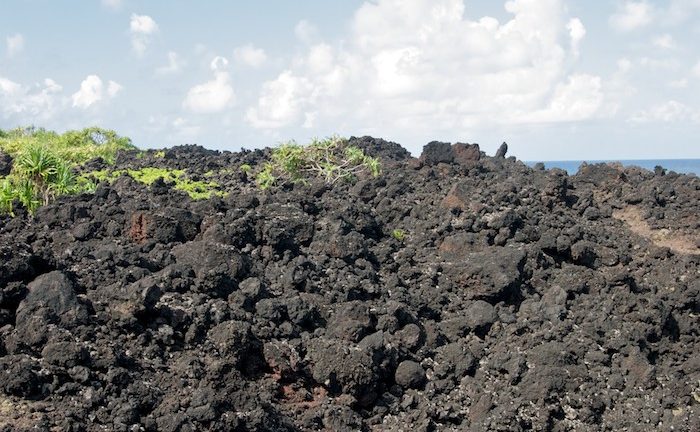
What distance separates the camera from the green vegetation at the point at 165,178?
15070mm

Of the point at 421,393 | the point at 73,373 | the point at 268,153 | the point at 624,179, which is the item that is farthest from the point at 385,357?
the point at 268,153

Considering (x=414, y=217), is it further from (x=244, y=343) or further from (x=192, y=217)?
(x=244, y=343)

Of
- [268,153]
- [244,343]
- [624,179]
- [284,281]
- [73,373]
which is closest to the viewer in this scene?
[73,373]

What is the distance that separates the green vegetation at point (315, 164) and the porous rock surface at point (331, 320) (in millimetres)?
3732

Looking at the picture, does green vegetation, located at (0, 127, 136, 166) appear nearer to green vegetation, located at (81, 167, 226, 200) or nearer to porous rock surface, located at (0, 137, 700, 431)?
green vegetation, located at (81, 167, 226, 200)

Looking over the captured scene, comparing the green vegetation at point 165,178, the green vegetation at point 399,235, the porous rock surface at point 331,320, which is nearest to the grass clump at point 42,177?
the porous rock surface at point 331,320

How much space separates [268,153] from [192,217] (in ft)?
28.3

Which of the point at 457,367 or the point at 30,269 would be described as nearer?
the point at 30,269

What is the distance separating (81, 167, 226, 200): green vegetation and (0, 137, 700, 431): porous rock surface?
2.56 metres

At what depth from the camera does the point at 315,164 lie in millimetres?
16734

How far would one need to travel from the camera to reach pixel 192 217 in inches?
402

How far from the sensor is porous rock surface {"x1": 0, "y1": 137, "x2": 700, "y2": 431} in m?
6.70

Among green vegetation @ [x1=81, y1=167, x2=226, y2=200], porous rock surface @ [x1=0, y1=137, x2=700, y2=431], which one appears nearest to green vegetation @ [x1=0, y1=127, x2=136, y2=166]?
green vegetation @ [x1=81, y1=167, x2=226, y2=200]

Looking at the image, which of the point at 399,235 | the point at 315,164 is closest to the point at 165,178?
the point at 315,164
